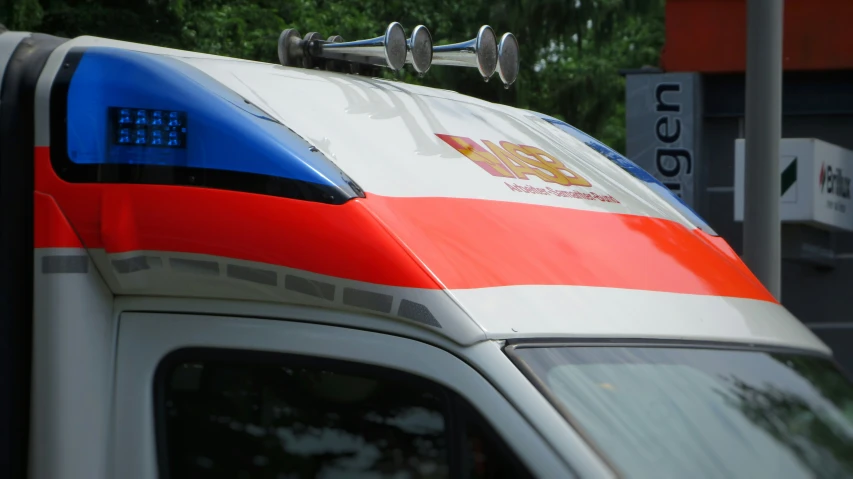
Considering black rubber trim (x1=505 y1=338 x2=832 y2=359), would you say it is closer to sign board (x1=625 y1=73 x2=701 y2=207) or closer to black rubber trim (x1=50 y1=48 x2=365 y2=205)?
black rubber trim (x1=50 y1=48 x2=365 y2=205)

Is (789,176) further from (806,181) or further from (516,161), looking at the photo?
(516,161)

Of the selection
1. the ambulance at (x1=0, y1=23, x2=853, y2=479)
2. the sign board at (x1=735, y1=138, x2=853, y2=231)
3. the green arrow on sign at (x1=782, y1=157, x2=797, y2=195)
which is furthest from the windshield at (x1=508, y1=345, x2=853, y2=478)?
the green arrow on sign at (x1=782, y1=157, x2=797, y2=195)

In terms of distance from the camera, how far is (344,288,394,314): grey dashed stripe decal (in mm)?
2324

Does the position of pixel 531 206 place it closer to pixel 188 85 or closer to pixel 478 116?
pixel 478 116

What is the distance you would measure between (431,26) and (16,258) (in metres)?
14.3

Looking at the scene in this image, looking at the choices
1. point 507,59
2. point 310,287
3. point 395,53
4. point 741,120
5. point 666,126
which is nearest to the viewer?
point 310,287

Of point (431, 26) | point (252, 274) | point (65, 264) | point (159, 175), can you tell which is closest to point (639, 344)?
point (252, 274)

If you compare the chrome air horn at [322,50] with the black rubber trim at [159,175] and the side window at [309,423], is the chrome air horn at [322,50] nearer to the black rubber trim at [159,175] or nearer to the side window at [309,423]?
the black rubber trim at [159,175]

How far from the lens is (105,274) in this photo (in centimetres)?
255

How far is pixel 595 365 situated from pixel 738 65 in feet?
38.7

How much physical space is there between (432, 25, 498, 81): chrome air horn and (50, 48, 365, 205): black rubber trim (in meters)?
1.00

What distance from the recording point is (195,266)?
2.49m

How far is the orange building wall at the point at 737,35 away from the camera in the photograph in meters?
13.1

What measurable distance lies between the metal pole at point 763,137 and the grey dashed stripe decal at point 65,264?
4023 millimetres
